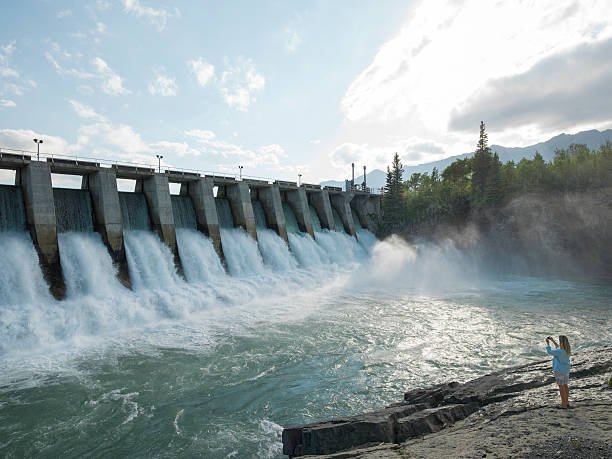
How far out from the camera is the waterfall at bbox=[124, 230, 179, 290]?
2267cm

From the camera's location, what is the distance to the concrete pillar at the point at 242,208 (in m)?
32.8

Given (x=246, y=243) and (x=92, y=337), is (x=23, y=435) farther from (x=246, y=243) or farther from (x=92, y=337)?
(x=246, y=243)

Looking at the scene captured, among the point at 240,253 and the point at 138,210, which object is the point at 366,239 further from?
the point at 138,210

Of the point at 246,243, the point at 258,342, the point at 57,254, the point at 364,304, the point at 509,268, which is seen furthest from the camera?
the point at 509,268

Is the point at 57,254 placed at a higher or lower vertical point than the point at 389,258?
higher

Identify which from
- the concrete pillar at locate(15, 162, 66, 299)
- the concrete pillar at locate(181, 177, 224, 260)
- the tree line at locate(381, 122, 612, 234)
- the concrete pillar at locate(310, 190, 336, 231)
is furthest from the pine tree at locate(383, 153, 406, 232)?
the concrete pillar at locate(15, 162, 66, 299)

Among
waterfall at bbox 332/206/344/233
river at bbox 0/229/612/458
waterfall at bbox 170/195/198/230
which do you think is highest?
waterfall at bbox 170/195/198/230

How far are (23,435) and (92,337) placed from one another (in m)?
7.93

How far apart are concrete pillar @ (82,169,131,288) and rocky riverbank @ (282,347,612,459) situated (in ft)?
60.4

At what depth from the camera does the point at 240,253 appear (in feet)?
98.2

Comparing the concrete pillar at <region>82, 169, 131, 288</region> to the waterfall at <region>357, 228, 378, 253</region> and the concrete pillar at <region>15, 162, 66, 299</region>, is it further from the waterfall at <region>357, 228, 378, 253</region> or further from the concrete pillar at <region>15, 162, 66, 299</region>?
the waterfall at <region>357, 228, 378, 253</region>

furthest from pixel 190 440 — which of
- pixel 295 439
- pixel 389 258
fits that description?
pixel 389 258

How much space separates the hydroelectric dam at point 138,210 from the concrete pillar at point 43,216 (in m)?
0.05

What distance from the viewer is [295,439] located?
801 centimetres
